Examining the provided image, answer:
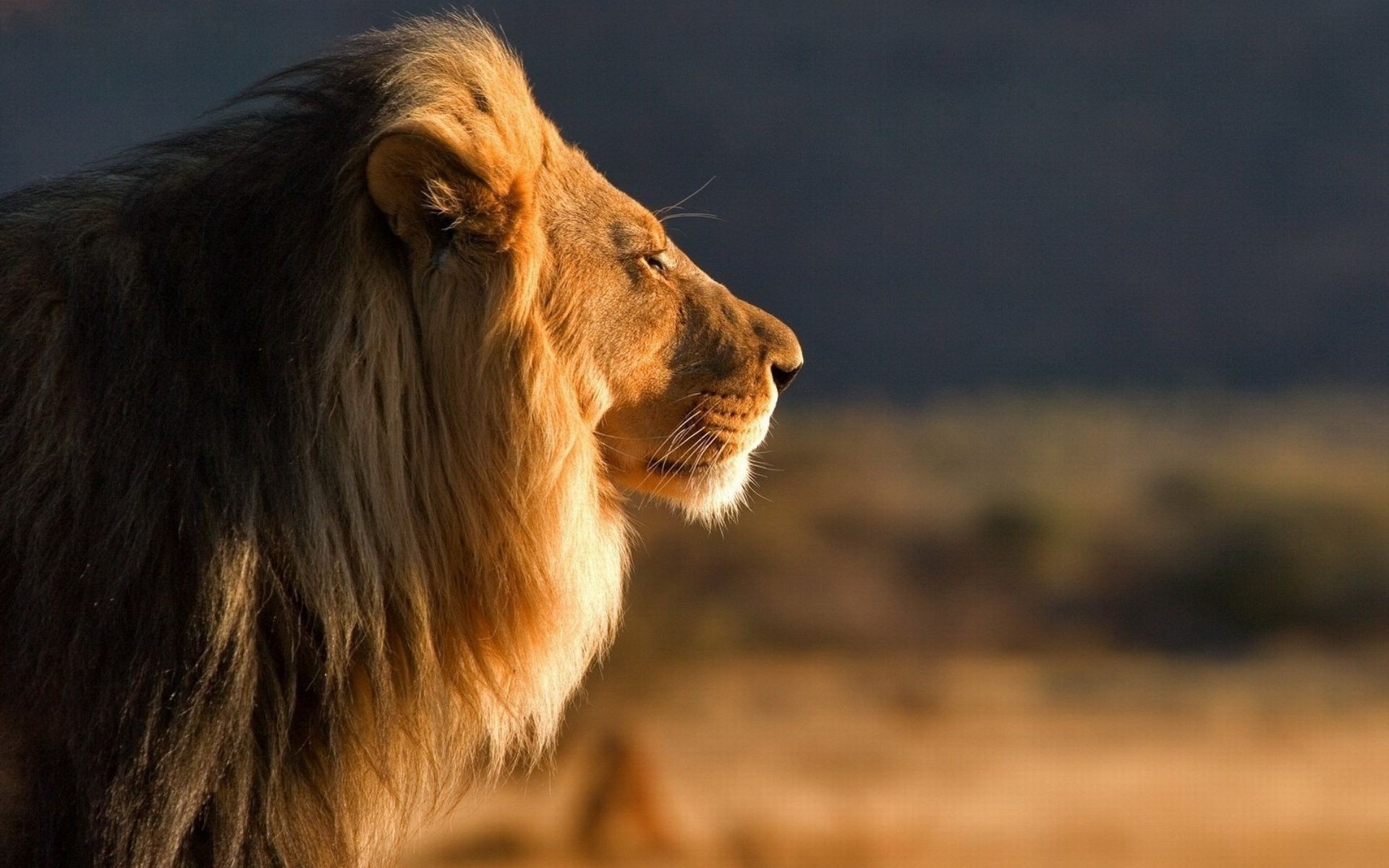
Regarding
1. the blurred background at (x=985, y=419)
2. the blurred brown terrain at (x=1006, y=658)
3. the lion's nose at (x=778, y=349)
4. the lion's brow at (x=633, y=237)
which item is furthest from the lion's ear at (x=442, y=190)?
the blurred brown terrain at (x=1006, y=658)

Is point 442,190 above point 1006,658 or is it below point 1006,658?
above

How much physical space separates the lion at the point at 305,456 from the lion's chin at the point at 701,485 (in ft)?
0.63

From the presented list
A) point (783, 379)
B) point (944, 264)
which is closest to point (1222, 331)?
point (944, 264)

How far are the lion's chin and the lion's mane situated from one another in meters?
0.25

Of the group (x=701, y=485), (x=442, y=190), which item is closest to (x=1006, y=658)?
(x=701, y=485)

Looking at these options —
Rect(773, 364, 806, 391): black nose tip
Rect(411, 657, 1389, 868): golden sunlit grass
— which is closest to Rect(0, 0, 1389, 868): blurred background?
Rect(411, 657, 1389, 868): golden sunlit grass

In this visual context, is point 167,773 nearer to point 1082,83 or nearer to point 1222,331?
point 1222,331

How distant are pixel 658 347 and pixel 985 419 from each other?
19.9m

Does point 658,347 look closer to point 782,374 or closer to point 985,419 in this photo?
point 782,374

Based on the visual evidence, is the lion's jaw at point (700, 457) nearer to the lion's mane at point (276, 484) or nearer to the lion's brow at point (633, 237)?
the lion's mane at point (276, 484)

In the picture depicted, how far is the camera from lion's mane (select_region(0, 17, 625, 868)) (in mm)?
2496

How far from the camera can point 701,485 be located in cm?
331

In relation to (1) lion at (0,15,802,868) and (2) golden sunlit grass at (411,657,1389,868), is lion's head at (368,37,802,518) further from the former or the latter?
(2) golden sunlit grass at (411,657,1389,868)

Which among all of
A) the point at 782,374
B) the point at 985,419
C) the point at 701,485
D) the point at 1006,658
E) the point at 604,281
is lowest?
the point at 985,419
